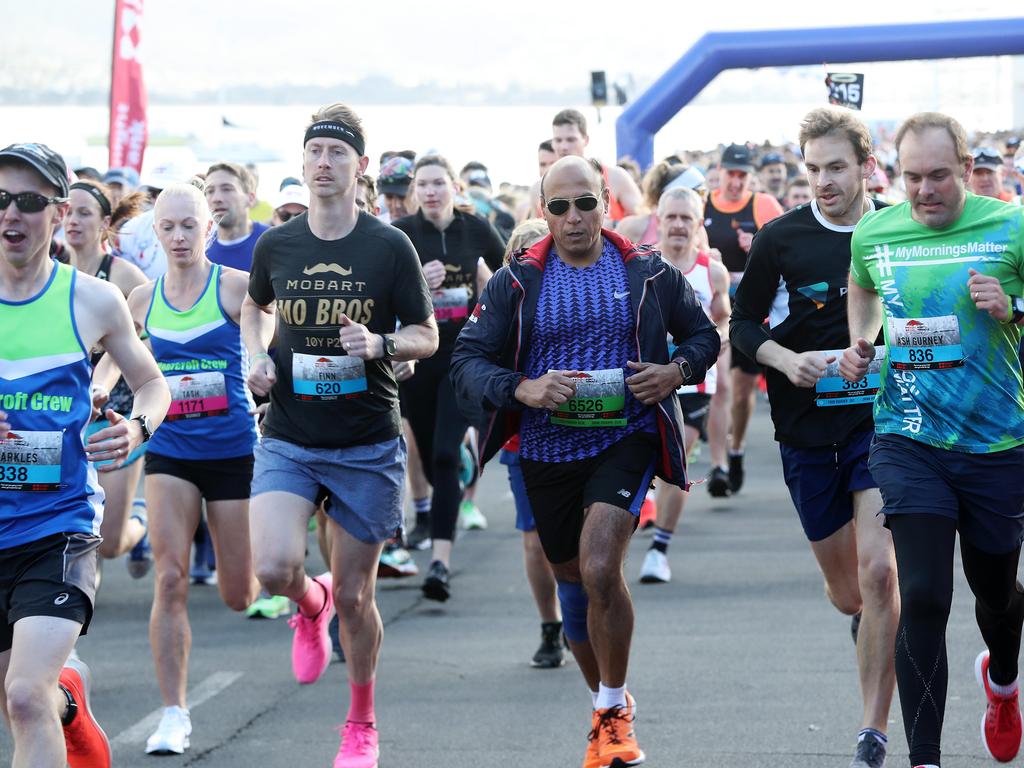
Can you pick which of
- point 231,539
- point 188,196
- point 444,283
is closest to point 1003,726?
point 231,539

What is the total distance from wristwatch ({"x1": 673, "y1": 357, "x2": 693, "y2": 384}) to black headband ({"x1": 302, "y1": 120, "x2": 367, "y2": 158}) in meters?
1.51

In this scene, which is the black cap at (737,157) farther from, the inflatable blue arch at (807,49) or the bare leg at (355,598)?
the bare leg at (355,598)

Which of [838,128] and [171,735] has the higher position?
[838,128]

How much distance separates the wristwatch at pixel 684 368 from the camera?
17.9 ft

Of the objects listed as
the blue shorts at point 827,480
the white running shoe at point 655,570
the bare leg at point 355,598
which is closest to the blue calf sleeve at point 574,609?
the bare leg at point 355,598

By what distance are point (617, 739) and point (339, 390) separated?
5.21 feet

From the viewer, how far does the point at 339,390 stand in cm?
603

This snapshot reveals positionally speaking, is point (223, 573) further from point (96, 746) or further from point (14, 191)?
point (14, 191)

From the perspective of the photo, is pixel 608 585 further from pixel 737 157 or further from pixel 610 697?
pixel 737 157

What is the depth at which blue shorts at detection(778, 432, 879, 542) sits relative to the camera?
578 centimetres

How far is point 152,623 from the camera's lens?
645cm

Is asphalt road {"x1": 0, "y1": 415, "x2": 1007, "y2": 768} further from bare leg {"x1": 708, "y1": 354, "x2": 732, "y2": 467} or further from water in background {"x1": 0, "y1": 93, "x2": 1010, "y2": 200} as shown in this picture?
water in background {"x1": 0, "y1": 93, "x2": 1010, "y2": 200}

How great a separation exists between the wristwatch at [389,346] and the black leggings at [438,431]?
3.28 m

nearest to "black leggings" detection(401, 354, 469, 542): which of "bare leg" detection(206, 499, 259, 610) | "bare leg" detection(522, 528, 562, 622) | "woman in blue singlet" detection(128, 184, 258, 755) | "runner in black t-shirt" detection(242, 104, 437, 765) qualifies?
"bare leg" detection(522, 528, 562, 622)
